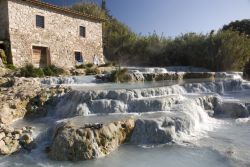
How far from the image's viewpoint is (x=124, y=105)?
10.3 metres

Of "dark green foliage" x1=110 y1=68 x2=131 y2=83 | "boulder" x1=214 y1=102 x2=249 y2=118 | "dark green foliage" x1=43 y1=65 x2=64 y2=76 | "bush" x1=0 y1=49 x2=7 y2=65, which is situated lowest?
"boulder" x1=214 y1=102 x2=249 y2=118

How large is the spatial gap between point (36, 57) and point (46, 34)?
167 centimetres

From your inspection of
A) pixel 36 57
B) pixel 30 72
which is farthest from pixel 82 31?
pixel 30 72

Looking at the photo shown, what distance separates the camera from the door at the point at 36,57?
19.5m

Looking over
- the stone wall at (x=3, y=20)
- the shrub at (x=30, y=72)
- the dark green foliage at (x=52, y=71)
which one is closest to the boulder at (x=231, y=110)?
the shrub at (x=30, y=72)

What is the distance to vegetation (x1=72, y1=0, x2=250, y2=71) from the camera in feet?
76.6

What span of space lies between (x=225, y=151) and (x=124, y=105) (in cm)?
375

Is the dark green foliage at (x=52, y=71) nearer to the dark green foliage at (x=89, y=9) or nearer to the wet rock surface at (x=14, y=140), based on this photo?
the wet rock surface at (x=14, y=140)

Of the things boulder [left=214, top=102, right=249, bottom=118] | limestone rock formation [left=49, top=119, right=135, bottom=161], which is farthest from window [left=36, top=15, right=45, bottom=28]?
limestone rock formation [left=49, top=119, right=135, bottom=161]

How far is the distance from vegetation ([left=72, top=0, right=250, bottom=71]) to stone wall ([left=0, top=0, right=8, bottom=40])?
38.5ft

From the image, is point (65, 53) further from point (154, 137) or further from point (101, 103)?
point (154, 137)

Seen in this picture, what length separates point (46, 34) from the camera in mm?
20125

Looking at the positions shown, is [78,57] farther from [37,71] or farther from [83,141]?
[83,141]

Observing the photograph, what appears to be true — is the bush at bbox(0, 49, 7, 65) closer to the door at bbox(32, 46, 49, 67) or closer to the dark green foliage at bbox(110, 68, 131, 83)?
the door at bbox(32, 46, 49, 67)
